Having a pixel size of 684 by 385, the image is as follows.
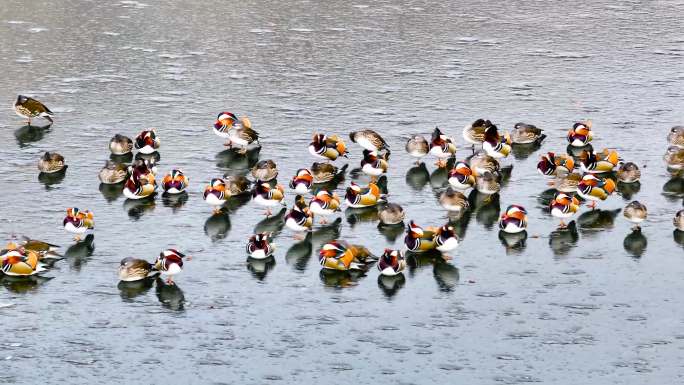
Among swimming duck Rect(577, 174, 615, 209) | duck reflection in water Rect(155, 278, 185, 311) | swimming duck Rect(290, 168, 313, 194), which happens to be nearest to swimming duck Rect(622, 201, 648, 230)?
swimming duck Rect(577, 174, 615, 209)

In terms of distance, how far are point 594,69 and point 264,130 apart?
1021cm

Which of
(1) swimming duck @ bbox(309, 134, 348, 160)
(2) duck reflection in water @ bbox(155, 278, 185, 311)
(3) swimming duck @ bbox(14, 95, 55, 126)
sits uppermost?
(3) swimming duck @ bbox(14, 95, 55, 126)

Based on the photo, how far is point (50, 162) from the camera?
28.3 meters

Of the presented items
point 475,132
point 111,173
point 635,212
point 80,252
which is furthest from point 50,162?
point 635,212

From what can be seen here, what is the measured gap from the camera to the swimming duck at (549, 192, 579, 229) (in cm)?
2564

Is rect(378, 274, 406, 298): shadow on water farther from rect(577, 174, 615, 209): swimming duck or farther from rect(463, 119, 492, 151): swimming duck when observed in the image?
rect(463, 119, 492, 151): swimming duck

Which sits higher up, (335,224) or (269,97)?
(269,97)

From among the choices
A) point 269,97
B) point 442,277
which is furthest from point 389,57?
point 442,277

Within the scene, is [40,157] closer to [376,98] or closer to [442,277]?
[376,98]

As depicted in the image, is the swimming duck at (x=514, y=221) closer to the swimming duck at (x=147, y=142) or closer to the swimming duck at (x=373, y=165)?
the swimming duck at (x=373, y=165)

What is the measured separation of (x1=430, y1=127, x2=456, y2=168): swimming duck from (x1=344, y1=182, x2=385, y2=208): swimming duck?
9.55 feet

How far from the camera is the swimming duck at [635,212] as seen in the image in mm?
25312

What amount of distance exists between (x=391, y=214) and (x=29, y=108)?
1077 cm

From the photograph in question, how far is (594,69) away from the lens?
1410 inches
